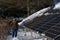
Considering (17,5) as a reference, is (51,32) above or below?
below

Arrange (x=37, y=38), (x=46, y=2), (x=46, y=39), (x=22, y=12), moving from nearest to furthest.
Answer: (x=46, y=39) → (x=37, y=38) → (x=46, y=2) → (x=22, y=12)

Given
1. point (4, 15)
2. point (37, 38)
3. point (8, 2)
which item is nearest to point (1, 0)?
point (8, 2)

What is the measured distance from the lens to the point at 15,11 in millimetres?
39219

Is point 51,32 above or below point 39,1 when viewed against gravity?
below

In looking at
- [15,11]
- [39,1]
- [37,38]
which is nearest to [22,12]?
[15,11]

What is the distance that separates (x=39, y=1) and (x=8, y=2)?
17.8ft

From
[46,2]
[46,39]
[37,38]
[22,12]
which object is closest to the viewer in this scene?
[46,39]

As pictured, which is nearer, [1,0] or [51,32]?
[51,32]

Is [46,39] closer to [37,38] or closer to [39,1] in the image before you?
[37,38]

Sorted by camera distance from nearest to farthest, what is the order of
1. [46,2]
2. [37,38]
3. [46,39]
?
1. [46,39]
2. [37,38]
3. [46,2]

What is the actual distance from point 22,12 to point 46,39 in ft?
98.0

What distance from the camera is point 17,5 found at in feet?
133

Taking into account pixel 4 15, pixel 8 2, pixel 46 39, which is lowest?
pixel 46 39

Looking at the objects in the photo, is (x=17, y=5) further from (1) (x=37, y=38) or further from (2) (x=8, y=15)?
(1) (x=37, y=38)
